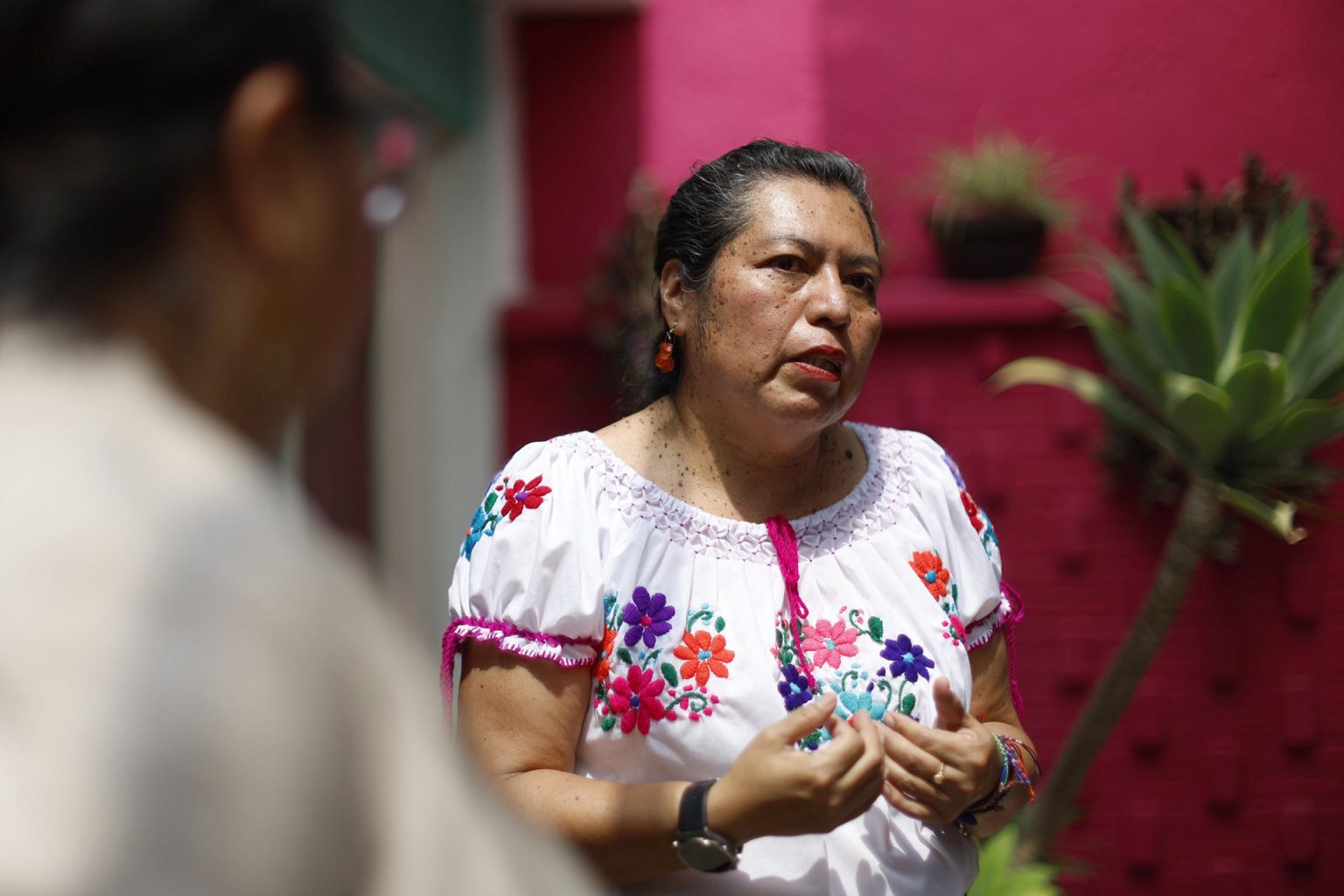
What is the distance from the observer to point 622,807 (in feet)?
5.78

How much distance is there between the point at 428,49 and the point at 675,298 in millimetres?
2623

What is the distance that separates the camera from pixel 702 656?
191 centimetres

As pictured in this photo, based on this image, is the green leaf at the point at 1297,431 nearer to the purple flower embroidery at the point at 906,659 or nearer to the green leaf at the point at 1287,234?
the green leaf at the point at 1287,234

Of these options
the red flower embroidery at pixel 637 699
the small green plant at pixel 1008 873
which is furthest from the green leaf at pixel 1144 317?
the red flower embroidery at pixel 637 699

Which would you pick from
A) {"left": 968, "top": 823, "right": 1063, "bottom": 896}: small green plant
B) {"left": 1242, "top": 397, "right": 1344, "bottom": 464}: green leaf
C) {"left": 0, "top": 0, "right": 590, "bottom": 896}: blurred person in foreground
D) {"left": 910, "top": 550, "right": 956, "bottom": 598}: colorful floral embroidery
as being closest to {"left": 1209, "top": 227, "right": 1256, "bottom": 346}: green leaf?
{"left": 1242, "top": 397, "right": 1344, "bottom": 464}: green leaf

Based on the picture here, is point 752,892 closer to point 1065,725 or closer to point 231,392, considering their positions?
point 231,392

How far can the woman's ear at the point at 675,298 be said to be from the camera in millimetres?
2201

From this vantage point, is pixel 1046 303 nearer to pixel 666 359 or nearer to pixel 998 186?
pixel 998 186

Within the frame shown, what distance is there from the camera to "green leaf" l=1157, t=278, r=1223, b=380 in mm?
3568

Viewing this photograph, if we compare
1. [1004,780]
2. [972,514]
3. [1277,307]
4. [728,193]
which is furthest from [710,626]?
[1277,307]

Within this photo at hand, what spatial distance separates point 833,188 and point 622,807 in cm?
102

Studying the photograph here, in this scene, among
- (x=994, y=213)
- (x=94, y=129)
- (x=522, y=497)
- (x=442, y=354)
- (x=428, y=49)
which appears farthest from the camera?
(x=442, y=354)

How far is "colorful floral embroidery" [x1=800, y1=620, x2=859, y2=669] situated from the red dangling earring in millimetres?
496

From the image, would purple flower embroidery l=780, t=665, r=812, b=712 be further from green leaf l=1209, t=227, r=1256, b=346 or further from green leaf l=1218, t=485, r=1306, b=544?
green leaf l=1209, t=227, r=1256, b=346
